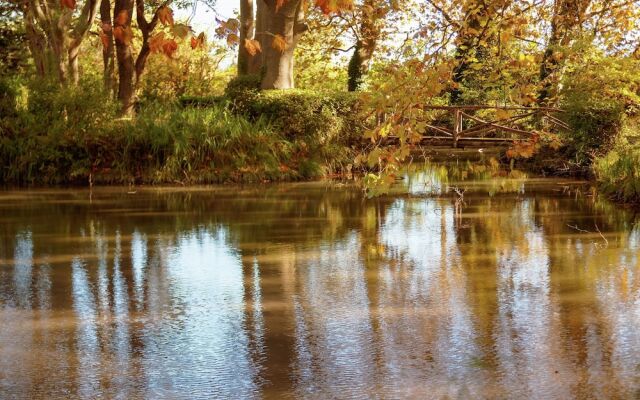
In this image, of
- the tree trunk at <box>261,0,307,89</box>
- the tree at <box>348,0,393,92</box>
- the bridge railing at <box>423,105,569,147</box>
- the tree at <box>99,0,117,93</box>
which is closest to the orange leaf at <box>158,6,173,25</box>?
the tree at <box>99,0,117,93</box>

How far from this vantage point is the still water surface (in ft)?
16.4

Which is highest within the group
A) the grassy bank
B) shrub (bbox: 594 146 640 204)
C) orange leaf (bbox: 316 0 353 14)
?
orange leaf (bbox: 316 0 353 14)

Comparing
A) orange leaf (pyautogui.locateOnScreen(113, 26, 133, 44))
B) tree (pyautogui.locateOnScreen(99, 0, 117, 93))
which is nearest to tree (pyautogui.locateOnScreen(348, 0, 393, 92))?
tree (pyautogui.locateOnScreen(99, 0, 117, 93))

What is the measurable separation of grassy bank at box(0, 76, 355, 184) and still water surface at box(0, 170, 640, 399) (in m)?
4.72

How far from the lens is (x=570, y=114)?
1842 cm

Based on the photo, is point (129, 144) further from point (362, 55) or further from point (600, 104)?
point (362, 55)

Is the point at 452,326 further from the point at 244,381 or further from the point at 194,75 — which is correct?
A: the point at 194,75

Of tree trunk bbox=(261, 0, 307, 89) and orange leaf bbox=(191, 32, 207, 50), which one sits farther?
tree trunk bbox=(261, 0, 307, 89)

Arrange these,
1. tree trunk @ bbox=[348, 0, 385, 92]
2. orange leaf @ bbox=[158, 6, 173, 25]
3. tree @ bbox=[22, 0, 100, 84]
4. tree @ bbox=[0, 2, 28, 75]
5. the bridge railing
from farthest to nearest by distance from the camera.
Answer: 1. tree trunk @ bbox=[348, 0, 385, 92]
2. tree @ bbox=[0, 2, 28, 75]
3. tree @ bbox=[22, 0, 100, 84]
4. the bridge railing
5. orange leaf @ bbox=[158, 6, 173, 25]

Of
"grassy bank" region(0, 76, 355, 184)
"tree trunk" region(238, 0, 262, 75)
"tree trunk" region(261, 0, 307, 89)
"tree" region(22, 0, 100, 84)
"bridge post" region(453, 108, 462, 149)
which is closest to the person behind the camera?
"grassy bank" region(0, 76, 355, 184)

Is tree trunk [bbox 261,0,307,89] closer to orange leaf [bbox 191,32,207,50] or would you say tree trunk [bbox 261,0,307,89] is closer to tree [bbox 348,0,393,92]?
tree [bbox 348,0,393,92]

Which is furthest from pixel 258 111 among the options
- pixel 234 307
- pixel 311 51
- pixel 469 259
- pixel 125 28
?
pixel 311 51

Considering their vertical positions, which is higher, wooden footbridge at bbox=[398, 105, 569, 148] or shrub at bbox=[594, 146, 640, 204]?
wooden footbridge at bbox=[398, 105, 569, 148]

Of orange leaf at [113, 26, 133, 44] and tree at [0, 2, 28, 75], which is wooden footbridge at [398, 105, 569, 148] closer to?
tree at [0, 2, 28, 75]
